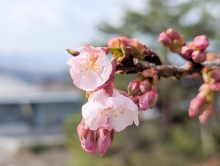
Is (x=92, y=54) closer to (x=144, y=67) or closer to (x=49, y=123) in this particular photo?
(x=144, y=67)

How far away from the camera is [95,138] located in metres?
0.44

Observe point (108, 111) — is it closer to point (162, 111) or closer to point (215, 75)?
point (215, 75)

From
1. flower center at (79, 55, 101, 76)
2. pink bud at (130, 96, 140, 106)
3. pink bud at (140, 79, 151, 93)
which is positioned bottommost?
pink bud at (130, 96, 140, 106)

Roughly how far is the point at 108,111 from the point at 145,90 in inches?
2.2

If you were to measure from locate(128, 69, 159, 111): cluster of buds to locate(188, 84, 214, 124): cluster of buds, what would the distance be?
127mm

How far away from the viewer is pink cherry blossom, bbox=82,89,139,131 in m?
0.42

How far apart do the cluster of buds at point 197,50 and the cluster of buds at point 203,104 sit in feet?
0.25

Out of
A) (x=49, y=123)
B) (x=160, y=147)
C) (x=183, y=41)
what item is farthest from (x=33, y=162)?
(x=183, y=41)

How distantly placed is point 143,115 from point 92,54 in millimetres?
7022

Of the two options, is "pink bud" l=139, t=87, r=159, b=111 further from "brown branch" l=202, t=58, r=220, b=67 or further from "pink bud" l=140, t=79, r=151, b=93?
"brown branch" l=202, t=58, r=220, b=67

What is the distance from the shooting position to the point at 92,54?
459mm

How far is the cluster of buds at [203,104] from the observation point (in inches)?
22.4

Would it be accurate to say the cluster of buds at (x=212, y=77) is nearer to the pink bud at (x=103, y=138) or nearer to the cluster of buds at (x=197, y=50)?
the cluster of buds at (x=197, y=50)

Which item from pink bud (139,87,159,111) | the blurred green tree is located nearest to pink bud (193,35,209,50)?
pink bud (139,87,159,111)
